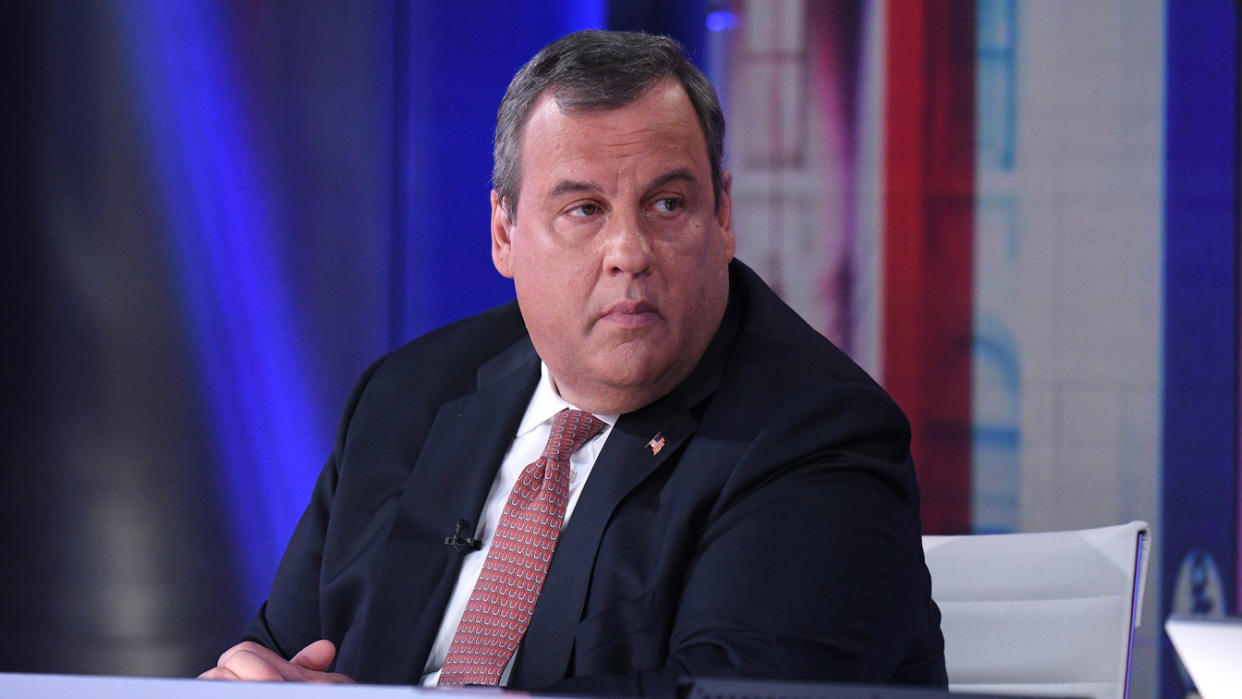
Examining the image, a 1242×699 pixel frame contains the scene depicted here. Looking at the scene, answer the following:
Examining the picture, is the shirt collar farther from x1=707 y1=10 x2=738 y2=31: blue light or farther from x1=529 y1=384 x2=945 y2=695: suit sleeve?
x1=707 y1=10 x2=738 y2=31: blue light

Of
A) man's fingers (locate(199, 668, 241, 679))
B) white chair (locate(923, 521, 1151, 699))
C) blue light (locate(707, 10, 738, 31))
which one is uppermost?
blue light (locate(707, 10, 738, 31))

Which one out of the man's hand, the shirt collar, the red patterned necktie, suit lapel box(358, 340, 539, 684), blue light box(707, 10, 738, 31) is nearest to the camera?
the man's hand

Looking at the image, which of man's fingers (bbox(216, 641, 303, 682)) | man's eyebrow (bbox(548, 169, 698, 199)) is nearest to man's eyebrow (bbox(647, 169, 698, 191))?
man's eyebrow (bbox(548, 169, 698, 199))

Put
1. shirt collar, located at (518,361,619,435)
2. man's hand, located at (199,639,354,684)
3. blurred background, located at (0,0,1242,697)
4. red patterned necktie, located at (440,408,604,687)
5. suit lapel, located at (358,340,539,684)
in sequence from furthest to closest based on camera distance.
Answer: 1. blurred background, located at (0,0,1242,697)
2. shirt collar, located at (518,361,619,435)
3. suit lapel, located at (358,340,539,684)
4. red patterned necktie, located at (440,408,604,687)
5. man's hand, located at (199,639,354,684)

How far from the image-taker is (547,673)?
1559 mm

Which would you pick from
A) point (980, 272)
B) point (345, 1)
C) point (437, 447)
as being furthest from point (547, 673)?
point (345, 1)

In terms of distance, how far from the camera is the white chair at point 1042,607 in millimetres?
1788

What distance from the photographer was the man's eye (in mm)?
1686

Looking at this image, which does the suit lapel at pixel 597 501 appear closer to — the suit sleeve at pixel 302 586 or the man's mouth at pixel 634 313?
the man's mouth at pixel 634 313

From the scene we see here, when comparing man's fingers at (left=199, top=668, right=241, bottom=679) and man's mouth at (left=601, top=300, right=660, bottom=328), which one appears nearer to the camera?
man's fingers at (left=199, top=668, right=241, bottom=679)

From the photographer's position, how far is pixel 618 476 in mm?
1635

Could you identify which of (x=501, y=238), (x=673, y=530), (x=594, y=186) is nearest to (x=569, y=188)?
(x=594, y=186)

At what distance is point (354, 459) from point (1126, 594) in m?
1.19

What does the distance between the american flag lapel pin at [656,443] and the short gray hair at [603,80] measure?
0.37m
